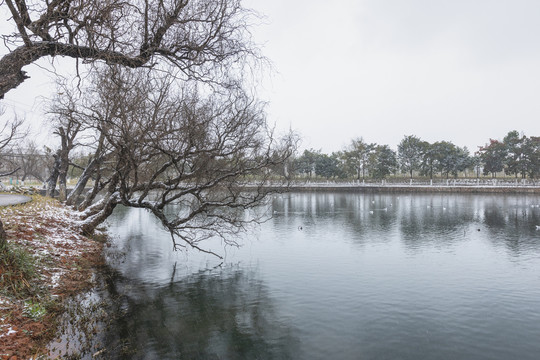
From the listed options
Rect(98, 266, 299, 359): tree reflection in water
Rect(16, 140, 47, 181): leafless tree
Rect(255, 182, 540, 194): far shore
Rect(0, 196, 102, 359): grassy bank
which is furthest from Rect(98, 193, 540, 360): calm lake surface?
Rect(16, 140, 47, 181): leafless tree

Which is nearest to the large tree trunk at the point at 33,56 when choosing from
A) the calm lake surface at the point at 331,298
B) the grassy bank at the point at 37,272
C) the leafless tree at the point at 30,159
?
the grassy bank at the point at 37,272

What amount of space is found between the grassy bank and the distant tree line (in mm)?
60993

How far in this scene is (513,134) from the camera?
74.0m

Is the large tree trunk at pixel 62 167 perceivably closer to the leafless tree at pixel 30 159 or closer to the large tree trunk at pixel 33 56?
the large tree trunk at pixel 33 56

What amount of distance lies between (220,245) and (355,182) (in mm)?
62671

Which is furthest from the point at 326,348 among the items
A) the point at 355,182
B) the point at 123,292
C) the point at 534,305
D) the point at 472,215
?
the point at 355,182

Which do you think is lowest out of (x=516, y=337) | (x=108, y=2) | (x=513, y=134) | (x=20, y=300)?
(x=516, y=337)

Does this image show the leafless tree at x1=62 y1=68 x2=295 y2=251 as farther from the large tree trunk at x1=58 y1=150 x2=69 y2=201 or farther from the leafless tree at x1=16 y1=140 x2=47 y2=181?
the leafless tree at x1=16 y1=140 x2=47 y2=181

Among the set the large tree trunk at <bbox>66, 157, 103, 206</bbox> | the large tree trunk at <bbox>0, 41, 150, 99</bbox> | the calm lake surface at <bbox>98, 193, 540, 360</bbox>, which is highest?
the large tree trunk at <bbox>0, 41, 150, 99</bbox>

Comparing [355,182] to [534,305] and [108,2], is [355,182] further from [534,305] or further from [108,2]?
[108,2]

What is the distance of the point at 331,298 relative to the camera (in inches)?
513

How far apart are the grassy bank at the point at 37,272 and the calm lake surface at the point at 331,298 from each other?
1.42 metres

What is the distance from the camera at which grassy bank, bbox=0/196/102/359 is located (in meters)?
7.28

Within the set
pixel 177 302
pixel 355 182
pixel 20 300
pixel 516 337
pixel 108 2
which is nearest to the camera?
pixel 108 2
